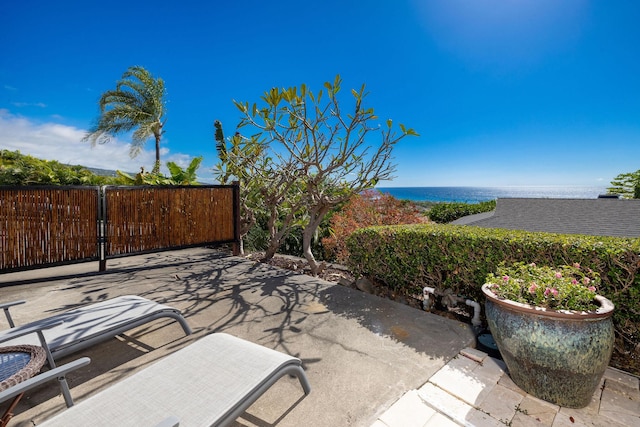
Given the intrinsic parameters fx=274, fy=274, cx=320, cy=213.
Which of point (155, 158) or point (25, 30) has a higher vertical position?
point (25, 30)

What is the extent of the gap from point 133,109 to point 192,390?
880 inches

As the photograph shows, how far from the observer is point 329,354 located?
2.92 meters

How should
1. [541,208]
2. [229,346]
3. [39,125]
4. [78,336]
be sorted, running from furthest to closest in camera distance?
[39,125] < [541,208] < [78,336] < [229,346]

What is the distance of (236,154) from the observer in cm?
709

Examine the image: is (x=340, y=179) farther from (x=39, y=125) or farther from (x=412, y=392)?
(x=39, y=125)

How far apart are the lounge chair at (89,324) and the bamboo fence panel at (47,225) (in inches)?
130

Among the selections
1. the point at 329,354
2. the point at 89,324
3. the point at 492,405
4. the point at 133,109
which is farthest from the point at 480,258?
the point at 133,109

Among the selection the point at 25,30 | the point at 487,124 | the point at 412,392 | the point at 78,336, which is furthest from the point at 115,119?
the point at 487,124

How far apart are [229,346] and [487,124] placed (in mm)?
40316

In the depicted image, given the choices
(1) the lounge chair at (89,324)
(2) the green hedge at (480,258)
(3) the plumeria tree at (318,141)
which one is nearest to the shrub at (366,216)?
(3) the plumeria tree at (318,141)

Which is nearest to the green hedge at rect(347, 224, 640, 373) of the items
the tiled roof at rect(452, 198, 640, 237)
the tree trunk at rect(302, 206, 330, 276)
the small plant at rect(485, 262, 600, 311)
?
the small plant at rect(485, 262, 600, 311)

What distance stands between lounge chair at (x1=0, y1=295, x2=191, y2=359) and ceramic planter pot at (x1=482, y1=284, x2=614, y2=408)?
340 cm

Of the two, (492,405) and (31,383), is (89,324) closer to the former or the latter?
(31,383)

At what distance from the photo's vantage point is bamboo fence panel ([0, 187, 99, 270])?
4926 millimetres
